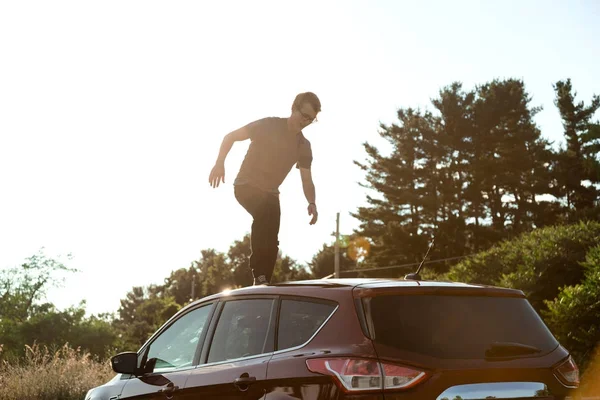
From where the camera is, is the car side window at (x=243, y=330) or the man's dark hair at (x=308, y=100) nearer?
the car side window at (x=243, y=330)

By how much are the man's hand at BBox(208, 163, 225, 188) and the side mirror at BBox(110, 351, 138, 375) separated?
2.25m

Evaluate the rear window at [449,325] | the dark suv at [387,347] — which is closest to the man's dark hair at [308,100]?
the dark suv at [387,347]

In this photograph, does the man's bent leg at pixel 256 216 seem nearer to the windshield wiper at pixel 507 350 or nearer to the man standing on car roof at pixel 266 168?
the man standing on car roof at pixel 266 168

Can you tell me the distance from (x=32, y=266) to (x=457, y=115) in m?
33.3

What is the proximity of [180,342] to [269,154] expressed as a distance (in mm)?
2628

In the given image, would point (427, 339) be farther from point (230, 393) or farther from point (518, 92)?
point (518, 92)

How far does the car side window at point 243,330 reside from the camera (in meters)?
4.30

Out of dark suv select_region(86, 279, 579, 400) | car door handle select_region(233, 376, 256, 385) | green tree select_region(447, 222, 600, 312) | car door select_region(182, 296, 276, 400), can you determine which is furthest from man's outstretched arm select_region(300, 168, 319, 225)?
green tree select_region(447, 222, 600, 312)

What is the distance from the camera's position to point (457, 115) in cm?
6078

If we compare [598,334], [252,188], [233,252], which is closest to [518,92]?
[233,252]

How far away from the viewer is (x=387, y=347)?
3518 millimetres

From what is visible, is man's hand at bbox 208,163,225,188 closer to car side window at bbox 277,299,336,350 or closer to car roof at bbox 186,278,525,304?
car roof at bbox 186,278,525,304

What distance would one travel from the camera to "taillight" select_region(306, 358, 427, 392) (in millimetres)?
3398

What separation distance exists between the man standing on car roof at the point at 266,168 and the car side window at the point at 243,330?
246 cm
